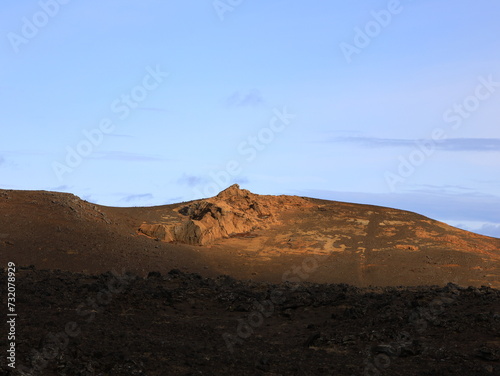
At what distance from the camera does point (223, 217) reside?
109 feet

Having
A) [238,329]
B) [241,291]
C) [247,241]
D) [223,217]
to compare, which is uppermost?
[223,217]

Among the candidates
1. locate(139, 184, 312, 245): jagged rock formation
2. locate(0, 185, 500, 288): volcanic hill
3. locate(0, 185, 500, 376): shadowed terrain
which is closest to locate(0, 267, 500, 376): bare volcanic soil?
locate(0, 185, 500, 376): shadowed terrain

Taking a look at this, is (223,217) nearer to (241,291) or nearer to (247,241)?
(247,241)

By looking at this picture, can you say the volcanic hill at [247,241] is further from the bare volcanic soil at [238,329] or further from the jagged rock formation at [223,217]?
the bare volcanic soil at [238,329]

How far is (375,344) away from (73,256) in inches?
594

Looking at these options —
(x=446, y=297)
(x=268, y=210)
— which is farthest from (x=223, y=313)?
(x=268, y=210)

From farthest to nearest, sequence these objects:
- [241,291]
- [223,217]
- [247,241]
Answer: [223,217] → [247,241] → [241,291]

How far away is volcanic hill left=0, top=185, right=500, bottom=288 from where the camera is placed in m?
25.4

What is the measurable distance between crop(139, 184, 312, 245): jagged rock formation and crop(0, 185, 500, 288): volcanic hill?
0.21 feet

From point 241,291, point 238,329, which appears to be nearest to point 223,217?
point 241,291

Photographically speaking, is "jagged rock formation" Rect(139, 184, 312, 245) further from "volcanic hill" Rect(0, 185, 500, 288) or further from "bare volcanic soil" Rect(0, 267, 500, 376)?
"bare volcanic soil" Rect(0, 267, 500, 376)

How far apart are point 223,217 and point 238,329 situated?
1811 cm

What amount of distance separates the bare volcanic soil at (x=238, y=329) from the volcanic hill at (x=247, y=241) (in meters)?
5.24

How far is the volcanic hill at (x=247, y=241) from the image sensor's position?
2542 cm
